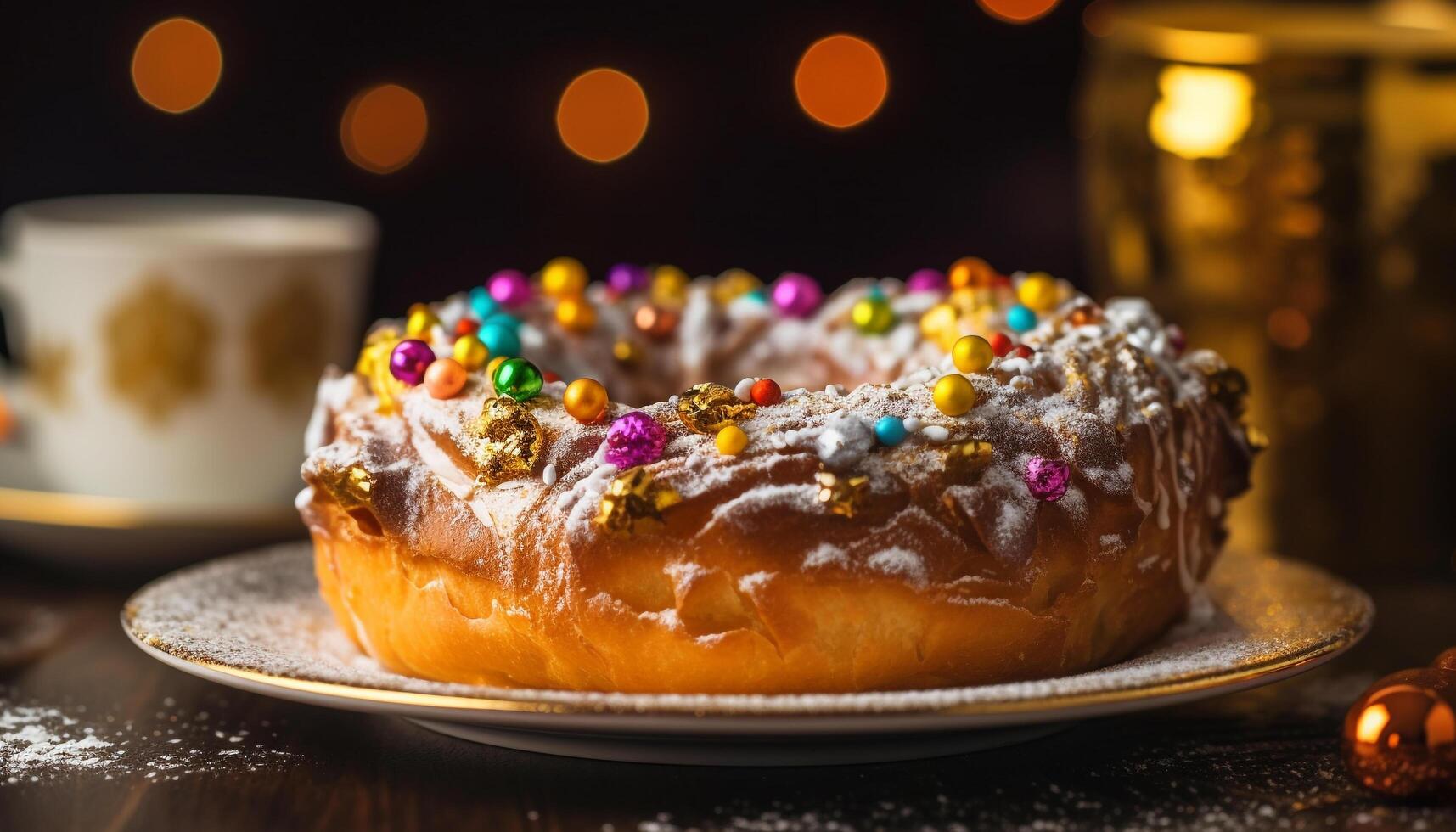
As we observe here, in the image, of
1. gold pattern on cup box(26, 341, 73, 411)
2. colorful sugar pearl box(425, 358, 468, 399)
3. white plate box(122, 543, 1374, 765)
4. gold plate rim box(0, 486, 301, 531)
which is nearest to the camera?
white plate box(122, 543, 1374, 765)

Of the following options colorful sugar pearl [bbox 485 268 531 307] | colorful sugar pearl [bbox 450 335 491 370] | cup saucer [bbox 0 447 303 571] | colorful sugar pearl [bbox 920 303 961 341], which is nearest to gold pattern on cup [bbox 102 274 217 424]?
cup saucer [bbox 0 447 303 571]

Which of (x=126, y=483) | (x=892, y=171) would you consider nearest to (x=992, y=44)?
(x=892, y=171)

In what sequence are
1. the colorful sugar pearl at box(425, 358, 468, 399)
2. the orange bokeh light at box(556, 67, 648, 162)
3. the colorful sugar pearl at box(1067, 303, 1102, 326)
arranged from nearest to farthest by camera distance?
the colorful sugar pearl at box(425, 358, 468, 399), the colorful sugar pearl at box(1067, 303, 1102, 326), the orange bokeh light at box(556, 67, 648, 162)

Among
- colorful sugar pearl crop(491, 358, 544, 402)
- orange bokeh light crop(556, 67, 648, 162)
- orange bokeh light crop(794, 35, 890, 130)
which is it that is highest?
orange bokeh light crop(794, 35, 890, 130)

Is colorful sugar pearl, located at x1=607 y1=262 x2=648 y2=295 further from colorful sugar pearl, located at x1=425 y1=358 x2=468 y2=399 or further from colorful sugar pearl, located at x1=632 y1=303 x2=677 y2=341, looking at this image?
colorful sugar pearl, located at x1=425 y1=358 x2=468 y2=399

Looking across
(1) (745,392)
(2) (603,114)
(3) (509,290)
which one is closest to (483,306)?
(3) (509,290)

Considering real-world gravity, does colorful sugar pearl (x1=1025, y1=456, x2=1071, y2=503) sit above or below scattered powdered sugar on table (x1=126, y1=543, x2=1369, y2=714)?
above

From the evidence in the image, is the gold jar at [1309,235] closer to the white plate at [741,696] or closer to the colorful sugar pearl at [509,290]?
A: the white plate at [741,696]
